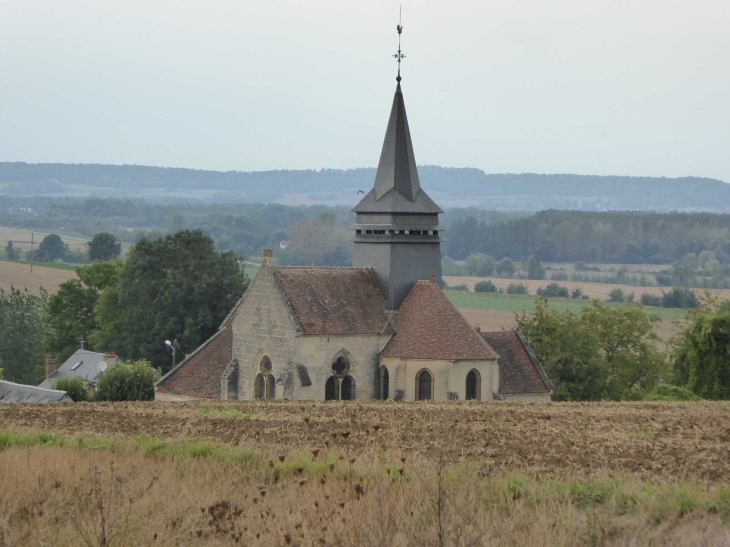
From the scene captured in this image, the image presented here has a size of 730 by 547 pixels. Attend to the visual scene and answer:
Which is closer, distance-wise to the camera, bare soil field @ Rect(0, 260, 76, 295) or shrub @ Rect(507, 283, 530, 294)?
bare soil field @ Rect(0, 260, 76, 295)

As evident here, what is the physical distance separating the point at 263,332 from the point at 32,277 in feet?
241

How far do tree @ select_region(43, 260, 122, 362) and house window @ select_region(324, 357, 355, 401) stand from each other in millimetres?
30230

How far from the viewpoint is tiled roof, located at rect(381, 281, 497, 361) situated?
38.3 metres

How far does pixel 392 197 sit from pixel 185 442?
25554 mm

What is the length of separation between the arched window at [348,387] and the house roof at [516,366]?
506 centimetres

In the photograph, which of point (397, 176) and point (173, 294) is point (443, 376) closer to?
point (397, 176)

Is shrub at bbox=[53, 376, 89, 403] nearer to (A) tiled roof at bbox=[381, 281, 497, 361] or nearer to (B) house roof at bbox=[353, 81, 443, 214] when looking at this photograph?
(A) tiled roof at bbox=[381, 281, 497, 361]

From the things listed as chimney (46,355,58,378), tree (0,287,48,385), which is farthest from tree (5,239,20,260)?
chimney (46,355,58,378)

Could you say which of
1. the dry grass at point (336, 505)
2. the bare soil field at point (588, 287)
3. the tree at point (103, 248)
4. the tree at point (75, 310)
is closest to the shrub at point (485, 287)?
the bare soil field at point (588, 287)

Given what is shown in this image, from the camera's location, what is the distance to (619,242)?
576 feet

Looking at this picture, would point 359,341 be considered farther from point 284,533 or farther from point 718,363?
point 284,533

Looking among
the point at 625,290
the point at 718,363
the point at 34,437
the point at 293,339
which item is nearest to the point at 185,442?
the point at 34,437

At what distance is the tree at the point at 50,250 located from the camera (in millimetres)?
150000

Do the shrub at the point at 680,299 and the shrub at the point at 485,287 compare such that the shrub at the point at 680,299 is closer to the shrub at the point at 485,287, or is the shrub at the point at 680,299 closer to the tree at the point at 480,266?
the shrub at the point at 485,287
